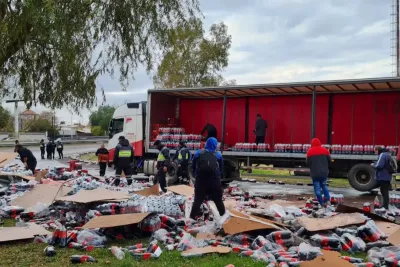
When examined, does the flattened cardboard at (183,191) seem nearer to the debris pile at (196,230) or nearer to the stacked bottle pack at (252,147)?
the debris pile at (196,230)

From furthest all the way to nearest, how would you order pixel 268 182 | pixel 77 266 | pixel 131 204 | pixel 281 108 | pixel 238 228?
pixel 268 182 → pixel 281 108 → pixel 131 204 → pixel 238 228 → pixel 77 266

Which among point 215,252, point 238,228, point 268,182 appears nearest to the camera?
point 215,252

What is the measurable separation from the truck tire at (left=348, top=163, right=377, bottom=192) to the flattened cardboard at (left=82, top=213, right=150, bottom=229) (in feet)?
28.7

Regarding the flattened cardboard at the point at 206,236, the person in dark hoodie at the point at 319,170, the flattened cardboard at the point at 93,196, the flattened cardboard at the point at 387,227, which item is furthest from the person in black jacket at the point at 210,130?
the flattened cardboard at the point at 206,236

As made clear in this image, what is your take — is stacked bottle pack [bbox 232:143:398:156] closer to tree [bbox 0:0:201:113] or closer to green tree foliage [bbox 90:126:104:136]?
tree [bbox 0:0:201:113]

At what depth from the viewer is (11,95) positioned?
32.5 feet

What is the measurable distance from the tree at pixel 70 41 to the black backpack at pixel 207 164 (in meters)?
2.81

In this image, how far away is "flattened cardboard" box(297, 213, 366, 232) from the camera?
6845 mm

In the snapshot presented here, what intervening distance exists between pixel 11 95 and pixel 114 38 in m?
2.70

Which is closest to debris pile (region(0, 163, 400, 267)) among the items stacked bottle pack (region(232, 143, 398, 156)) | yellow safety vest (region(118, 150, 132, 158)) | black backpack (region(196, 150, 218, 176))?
black backpack (region(196, 150, 218, 176))

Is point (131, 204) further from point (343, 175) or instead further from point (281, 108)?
point (281, 108)

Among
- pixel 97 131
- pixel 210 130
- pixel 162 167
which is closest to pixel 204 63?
pixel 210 130

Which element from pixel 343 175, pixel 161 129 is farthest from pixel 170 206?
pixel 161 129

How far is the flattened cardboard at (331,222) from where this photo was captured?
6.85 metres
